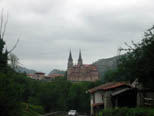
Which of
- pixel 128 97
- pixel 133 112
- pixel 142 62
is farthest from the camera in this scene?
pixel 128 97

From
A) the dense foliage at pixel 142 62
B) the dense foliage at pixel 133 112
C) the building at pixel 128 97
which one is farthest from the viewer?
the building at pixel 128 97

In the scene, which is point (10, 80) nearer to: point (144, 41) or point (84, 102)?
point (144, 41)

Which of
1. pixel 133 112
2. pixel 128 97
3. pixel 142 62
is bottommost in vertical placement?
pixel 133 112

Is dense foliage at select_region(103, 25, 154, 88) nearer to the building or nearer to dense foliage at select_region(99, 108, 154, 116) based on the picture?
the building

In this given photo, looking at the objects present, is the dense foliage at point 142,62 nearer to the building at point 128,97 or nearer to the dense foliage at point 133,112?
the building at point 128,97

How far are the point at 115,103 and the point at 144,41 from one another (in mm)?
9382

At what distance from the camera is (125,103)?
29.1 meters

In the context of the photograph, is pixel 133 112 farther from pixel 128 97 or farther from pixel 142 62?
pixel 128 97

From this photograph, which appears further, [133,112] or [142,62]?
[142,62]

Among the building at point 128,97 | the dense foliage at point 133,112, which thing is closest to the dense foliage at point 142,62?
the building at point 128,97

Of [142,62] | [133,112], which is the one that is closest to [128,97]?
[142,62]

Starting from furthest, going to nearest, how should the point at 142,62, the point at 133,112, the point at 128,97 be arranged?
1. the point at 128,97
2. the point at 142,62
3. the point at 133,112

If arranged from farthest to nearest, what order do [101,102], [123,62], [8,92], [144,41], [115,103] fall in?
[101,102] → [115,103] → [123,62] → [144,41] → [8,92]

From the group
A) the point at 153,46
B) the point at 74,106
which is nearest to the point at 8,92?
the point at 153,46
